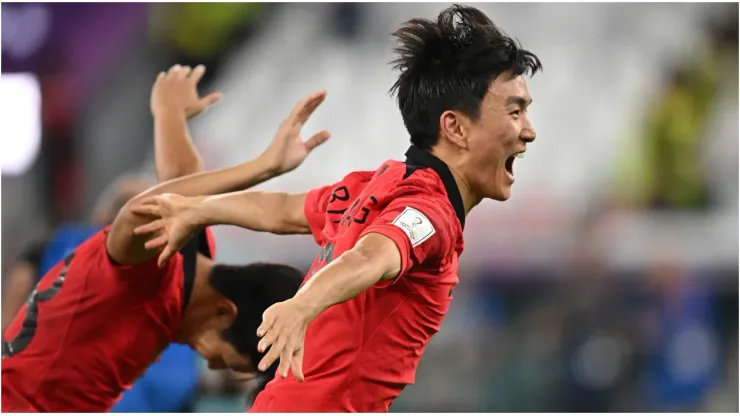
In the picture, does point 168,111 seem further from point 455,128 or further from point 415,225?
point 415,225

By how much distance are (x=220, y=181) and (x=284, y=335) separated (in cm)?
117

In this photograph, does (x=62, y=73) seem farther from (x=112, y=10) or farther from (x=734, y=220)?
(x=734, y=220)

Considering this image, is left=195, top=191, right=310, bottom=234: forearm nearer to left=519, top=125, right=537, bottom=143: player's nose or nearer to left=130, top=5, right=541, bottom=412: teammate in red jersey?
left=130, top=5, right=541, bottom=412: teammate in red jersey

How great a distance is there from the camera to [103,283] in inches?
118

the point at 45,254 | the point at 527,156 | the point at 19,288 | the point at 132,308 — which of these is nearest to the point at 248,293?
the point at 132,308

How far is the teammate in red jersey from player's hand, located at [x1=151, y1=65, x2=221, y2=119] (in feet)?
3.45

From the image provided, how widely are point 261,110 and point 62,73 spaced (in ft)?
4.49

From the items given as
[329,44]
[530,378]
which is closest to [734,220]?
[530,378]

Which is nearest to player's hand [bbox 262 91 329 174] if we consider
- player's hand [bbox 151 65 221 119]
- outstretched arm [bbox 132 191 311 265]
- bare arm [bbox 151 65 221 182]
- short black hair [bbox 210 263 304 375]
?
outstretched arm [bbox 132 191 311 265]

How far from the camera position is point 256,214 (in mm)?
2738

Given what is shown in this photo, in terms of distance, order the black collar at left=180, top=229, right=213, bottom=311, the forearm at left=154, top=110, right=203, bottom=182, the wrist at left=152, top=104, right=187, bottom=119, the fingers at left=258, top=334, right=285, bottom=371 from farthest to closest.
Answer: the wrist at left=152, top=104, right=187, bottom=119 → the forearm at left=154, top=110, right=203, bottom=182 → the black collar at left=180, top=229, right=213, bottom=311 → the fingers at left=258, top=334, right=285, bottom=371

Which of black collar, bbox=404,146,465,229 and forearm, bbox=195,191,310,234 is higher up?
black collar, bbox=404,146,465,229

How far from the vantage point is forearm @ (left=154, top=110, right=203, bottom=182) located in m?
3.36

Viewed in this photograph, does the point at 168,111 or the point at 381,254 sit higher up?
the point at 168,111
